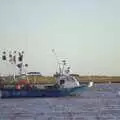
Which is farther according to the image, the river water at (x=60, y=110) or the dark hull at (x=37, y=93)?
the dark hull at (x=37, y=93)

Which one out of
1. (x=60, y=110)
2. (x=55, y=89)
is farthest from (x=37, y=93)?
(x=60, y=110)

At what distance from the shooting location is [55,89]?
8144 cm

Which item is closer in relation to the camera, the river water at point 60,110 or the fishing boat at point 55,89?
the river water at point 60,110

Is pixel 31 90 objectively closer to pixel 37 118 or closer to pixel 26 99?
pixel 26 99

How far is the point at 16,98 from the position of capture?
8269 cm

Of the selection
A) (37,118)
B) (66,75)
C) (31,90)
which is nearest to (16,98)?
(31,90)

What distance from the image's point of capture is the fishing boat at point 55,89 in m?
80.5

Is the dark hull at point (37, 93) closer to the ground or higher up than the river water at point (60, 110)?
higher up

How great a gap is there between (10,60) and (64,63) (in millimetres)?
11752

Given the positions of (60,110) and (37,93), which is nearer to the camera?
(60,110)

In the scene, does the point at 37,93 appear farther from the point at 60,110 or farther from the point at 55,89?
the point at 60,110

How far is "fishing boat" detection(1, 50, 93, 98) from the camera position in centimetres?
8047

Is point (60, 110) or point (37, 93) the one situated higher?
point (37, 93)

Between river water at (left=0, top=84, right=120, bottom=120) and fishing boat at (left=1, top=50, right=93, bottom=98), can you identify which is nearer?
river water at (left=0, top=84, right=120, bottom=120)
